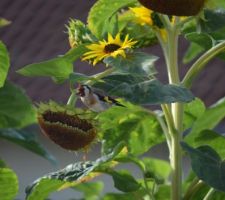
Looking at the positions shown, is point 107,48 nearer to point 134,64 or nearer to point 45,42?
point 134,64

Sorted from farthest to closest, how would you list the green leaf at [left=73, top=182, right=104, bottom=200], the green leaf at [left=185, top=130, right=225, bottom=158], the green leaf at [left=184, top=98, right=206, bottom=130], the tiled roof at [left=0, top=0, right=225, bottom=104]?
the tiled roof at [left=0, top=0, right=225, bottom=104] → the green leaf at [left=73, top=182, right=104, bottom=200] → the green leaf at [left=184, top=98, right=206, bottom=130] → the green leaf at [left=185, top=130, right=225, bottom=158]

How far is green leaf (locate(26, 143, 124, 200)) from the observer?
1.93 meters

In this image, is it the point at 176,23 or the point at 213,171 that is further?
the point at 176,23

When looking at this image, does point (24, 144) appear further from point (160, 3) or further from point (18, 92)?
point (160, 3)

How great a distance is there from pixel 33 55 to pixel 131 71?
136 inches

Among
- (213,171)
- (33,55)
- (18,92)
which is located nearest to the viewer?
(213,171)

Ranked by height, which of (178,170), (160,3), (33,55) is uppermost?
(160,3)

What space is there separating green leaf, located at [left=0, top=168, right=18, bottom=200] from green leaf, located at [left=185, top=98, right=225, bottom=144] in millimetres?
398

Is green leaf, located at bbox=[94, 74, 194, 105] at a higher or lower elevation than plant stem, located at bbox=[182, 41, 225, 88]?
higher

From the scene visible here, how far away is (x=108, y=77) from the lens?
1.81 meters

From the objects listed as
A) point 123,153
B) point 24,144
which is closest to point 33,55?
point 24,144

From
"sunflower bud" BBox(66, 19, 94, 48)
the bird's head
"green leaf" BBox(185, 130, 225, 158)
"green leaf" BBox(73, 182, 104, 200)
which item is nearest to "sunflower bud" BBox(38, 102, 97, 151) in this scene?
the bird's head

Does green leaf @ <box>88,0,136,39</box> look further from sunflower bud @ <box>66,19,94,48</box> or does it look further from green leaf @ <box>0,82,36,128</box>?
green leaf @ <box>0,82,36,128</box>

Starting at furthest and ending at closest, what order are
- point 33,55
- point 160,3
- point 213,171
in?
point 33,55 < point 213,171 < point 160,3
